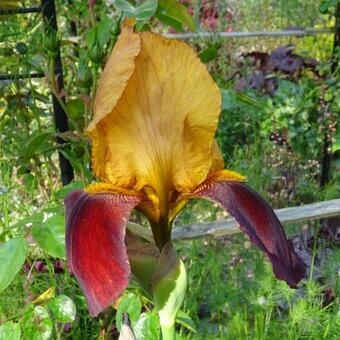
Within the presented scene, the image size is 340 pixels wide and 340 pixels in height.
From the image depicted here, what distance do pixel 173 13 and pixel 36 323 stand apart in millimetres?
836

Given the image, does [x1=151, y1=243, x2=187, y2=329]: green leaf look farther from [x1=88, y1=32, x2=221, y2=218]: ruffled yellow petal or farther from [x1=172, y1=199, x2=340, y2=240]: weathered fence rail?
[x1=172, y1=199, x2=340, y2=240]: weathered fence rail

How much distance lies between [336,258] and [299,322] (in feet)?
1.46

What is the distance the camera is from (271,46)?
14.9ft

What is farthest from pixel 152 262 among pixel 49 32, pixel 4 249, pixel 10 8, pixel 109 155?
pixel 10 8

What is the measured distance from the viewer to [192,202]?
211 centimetres

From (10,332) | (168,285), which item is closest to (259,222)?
(168,285)

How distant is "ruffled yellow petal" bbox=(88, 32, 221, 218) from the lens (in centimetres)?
73

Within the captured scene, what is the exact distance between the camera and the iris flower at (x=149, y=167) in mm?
689

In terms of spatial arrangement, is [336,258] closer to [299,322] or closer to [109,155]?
[299,322]

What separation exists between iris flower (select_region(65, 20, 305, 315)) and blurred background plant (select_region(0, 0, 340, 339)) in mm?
293

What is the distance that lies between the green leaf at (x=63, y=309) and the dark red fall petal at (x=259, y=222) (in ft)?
1.57

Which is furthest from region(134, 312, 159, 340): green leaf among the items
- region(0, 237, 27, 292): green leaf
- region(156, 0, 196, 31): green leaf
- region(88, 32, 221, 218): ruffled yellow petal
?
region(156, 0, 196, 31): green leaf

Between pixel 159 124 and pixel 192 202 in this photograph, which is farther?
pixel 192 202

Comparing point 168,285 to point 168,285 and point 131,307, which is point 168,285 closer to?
point 168,285
